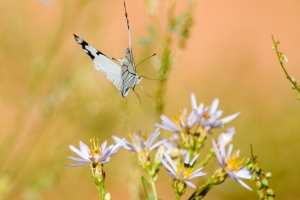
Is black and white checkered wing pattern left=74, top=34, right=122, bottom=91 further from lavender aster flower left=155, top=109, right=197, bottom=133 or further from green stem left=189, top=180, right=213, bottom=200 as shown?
green stem left=189, top=180, right=213, bottom=200

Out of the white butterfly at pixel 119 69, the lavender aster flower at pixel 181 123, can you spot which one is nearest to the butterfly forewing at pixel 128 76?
the white butterfly at pixel 119 69

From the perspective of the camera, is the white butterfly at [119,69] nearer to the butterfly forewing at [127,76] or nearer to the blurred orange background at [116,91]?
the butterfly forewing at [127,76]

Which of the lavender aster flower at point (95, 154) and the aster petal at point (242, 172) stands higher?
the lavender aster flower at point (95, 154)

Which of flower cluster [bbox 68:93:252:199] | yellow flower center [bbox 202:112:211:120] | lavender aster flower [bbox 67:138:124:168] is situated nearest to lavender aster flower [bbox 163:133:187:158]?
flower cluster [bbox 68:93:252:199]

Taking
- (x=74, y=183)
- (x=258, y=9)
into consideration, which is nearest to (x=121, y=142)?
(x=74, y=183)

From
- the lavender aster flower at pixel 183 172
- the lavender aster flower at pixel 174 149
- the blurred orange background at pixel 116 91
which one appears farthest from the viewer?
the blurred orange background at pixel 116 91

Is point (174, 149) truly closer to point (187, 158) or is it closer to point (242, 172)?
point (187, 158)

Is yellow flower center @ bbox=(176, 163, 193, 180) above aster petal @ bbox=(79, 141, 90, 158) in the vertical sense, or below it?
below
